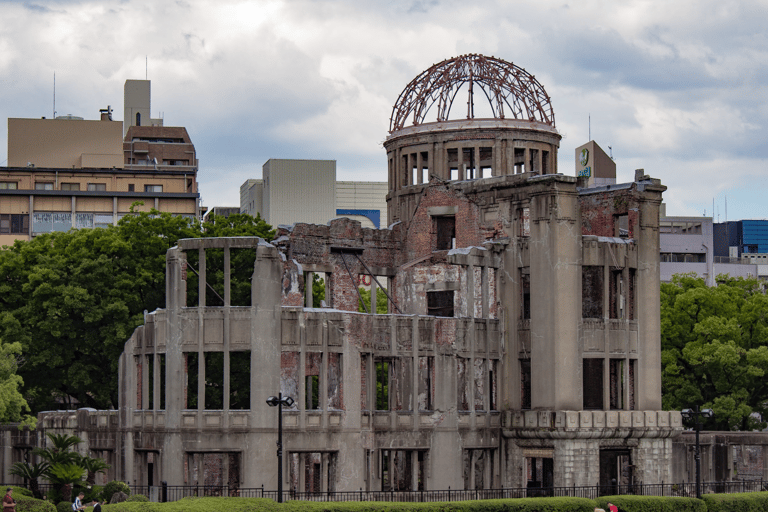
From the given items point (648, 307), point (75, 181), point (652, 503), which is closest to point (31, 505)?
point (652, 503)

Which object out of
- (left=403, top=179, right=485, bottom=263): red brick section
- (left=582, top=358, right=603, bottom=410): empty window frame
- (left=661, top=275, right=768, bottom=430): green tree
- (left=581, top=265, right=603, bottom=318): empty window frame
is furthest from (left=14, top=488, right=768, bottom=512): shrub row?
(left=661, top=275, right=768, bottom=430): green tree

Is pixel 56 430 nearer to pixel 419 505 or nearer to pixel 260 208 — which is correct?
pixel 419 505

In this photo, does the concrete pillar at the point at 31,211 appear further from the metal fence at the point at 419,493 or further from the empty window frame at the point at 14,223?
the metal fence at the point at 419,493

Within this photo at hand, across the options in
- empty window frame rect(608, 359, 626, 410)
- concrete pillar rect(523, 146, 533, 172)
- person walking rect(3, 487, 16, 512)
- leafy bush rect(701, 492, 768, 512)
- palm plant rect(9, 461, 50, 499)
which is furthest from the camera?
concrete pillar rect(523, 146, 533, 172)

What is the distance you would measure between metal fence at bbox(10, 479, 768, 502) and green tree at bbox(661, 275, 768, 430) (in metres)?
15.0

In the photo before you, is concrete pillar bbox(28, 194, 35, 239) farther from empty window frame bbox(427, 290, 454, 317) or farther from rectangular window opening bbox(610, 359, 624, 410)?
rectangular window opening bbox(610, 359, 624, 410)

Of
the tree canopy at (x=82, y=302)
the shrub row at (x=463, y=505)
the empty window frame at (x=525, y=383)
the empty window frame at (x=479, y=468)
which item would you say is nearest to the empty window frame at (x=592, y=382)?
the empty window frame at (x=525, y=383)

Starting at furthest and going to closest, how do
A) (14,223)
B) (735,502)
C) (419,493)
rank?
(14,223), (735,502), (419,493)

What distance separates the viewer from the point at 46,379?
64.2 metres

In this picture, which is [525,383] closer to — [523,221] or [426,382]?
[426,382]

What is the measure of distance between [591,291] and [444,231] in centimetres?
870

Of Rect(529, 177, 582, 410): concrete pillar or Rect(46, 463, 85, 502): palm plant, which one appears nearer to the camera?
Rect(46, 463, 85, 502): palm plant

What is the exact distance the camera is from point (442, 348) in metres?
53.5

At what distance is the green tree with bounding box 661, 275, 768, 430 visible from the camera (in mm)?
70562
